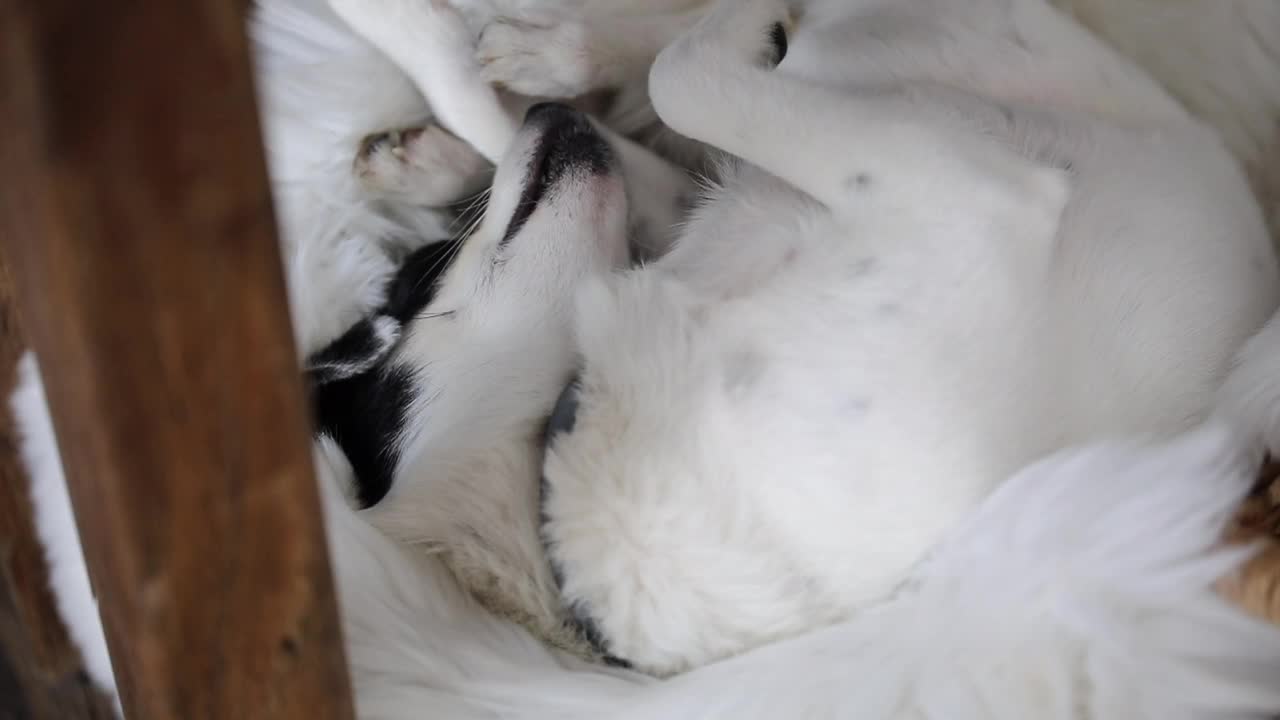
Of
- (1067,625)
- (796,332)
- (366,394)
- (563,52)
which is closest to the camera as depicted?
(1067,625)

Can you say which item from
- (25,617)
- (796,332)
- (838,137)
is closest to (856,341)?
(796,332)

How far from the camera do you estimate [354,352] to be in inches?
36.6

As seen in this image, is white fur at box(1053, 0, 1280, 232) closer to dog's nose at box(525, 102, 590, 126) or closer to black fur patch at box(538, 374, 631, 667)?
dog's nose at box(525, 102, 590, 126)

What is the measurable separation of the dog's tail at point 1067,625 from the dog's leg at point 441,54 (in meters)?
0.56

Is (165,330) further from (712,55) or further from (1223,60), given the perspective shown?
(1223,60)

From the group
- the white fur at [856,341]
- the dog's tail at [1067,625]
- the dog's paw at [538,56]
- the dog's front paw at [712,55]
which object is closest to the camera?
the dog's tail at [1067,625]

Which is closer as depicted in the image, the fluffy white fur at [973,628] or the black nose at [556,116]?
the fluffy white fur at [973,628]

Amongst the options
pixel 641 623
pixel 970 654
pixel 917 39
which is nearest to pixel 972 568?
pixel 970 654

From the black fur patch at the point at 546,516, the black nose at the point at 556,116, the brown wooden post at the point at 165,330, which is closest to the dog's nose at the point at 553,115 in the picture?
the black nose at the point at 556,116

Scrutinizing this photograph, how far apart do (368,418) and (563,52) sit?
0.39 m

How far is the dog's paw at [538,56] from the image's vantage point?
3.30 feet

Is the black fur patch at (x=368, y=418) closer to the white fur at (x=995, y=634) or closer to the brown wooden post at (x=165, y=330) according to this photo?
the white fur at (x=995, y=634)

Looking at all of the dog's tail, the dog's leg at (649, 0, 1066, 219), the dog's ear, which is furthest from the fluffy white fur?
the dog's leg at (649, 0, 1066, 219)

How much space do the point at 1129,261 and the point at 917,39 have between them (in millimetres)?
276
